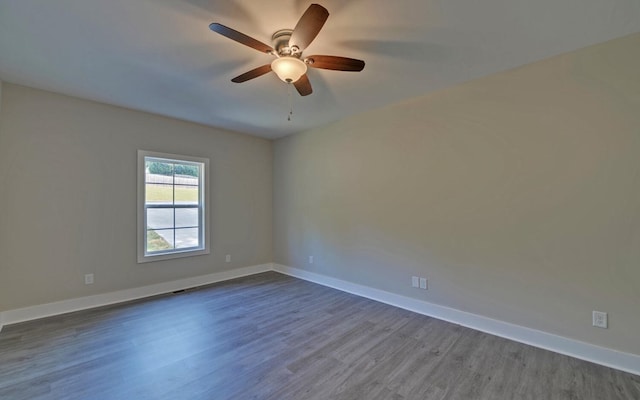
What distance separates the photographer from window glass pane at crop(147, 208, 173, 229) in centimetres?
400

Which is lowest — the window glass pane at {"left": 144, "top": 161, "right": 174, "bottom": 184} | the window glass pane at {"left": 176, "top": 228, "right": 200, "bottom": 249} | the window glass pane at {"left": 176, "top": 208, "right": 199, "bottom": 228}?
the window glass pane at {"left": 176, "top": 228, "right": 200, "bottom": 249}

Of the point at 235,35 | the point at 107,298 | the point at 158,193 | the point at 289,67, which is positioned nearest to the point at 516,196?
the point at 289,67

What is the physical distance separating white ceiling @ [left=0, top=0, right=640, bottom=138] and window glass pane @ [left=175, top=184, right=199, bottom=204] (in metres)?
1.46

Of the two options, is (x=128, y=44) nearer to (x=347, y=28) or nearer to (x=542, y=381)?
(x=347, y=28)

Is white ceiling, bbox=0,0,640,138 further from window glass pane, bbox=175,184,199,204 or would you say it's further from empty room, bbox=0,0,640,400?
window glass pane, bbox=175,184,199,204

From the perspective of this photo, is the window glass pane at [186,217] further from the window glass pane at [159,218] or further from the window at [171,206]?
the window glass pane at [159,218]

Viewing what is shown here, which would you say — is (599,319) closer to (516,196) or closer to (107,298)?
(516,196)

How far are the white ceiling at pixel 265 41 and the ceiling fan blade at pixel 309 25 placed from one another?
0.68 ft

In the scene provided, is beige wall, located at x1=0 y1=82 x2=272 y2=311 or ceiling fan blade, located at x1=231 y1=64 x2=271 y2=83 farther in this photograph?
beige wall, located at x1=0 y1=82 x2=272 y2=311

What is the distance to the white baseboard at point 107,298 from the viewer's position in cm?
300

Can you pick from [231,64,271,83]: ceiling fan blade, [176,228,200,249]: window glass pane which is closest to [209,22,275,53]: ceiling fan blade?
[231,64,271,83]: ceiling fan blade

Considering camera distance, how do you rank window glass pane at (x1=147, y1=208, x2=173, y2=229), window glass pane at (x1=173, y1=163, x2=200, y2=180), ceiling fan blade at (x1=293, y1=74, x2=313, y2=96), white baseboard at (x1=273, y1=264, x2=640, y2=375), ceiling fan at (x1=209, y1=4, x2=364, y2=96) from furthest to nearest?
window glass pane at (x1=173, y1=163, x2=200, y2=180) < window glass pane at (x1=147, y1=208, x2=173, y2=229) < ceiling fan blade at (x1=293, y1=74, x2=313, y2=96) < white baseboard at (x1=273, y1=264, x2=640, y2=375) < ceiling fan at (x1=209, y1=4, x2=364, y2=96)

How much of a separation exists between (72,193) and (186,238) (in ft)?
5.03

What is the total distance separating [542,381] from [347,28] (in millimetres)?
2996
